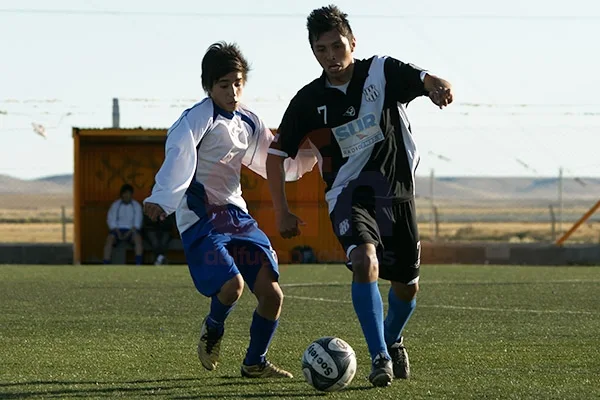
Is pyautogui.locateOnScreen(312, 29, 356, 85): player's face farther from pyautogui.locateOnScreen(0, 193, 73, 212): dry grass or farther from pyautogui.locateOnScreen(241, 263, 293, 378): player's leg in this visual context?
pyautogui.locateOnScreen(0, 193, 73, 212): dry grass

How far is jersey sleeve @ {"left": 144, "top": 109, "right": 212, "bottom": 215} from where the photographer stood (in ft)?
20.4

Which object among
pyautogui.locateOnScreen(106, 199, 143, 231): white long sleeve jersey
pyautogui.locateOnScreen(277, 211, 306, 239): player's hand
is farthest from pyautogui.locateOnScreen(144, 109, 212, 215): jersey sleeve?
pyautogui.locateOnScreen(106, 199, 143, 231): white long sleeve jersey

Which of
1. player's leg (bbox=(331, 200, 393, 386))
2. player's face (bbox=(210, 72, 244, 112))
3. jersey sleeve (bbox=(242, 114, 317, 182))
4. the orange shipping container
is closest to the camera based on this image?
player's leg (bbox=(331, 200, 393, 386))

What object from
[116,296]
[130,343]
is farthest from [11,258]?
[130,343]

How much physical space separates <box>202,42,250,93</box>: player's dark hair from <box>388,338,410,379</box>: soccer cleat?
176cm

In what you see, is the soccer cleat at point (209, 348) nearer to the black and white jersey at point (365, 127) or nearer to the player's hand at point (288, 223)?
the player's hand at point (288, 223)

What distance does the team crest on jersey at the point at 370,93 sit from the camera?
20.9ft

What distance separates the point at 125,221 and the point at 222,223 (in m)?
14.4

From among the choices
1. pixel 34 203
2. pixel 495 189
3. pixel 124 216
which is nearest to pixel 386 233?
pixel 124 216

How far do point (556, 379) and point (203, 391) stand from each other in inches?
73.5

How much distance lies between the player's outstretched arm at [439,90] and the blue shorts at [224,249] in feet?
4.08

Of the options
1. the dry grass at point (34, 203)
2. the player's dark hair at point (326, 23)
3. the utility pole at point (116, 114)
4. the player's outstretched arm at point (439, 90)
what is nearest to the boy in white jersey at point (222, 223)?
the player's dark hair at point (326, 23)

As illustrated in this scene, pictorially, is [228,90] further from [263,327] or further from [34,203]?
[34,203]

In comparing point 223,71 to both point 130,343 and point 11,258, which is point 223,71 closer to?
point 130,343
